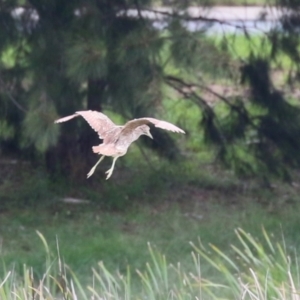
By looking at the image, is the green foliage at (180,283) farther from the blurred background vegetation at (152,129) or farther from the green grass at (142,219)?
the blurred background vegetation at (152,129)

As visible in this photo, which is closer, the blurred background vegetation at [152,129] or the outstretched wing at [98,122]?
the outstretched wing at [98,122]

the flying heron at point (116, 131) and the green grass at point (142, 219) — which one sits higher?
the flying heron at point (116, 131)

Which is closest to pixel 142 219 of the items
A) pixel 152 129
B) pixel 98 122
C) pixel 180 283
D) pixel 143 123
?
pixel 152 129

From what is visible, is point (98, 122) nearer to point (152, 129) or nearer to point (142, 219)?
point (142, 219)

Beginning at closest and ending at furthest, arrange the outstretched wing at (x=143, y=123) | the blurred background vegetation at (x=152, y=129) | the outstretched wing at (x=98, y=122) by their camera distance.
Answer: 1. the outstretched wing at (x=143, y=123)
2. the outstretched wing at (x=98, y=122)
3. the blurred background vegetation at (x=152, y=129)

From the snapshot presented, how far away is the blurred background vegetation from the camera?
4949mm

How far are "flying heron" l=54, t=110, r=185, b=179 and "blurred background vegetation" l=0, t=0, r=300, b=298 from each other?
8.02 ft

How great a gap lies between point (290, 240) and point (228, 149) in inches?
39.3

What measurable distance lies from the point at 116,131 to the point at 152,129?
372 cm

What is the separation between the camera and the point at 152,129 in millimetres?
5891

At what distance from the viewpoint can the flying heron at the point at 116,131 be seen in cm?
200

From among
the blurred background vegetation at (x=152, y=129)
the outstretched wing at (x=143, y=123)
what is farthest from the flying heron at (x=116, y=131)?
the blurred background vegetation at (x=152, y=129)

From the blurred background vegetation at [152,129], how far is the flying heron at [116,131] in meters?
2.44

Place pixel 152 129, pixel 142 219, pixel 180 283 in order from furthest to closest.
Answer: pixel 152 129 → pixel 142 219 → pixel 180 283
